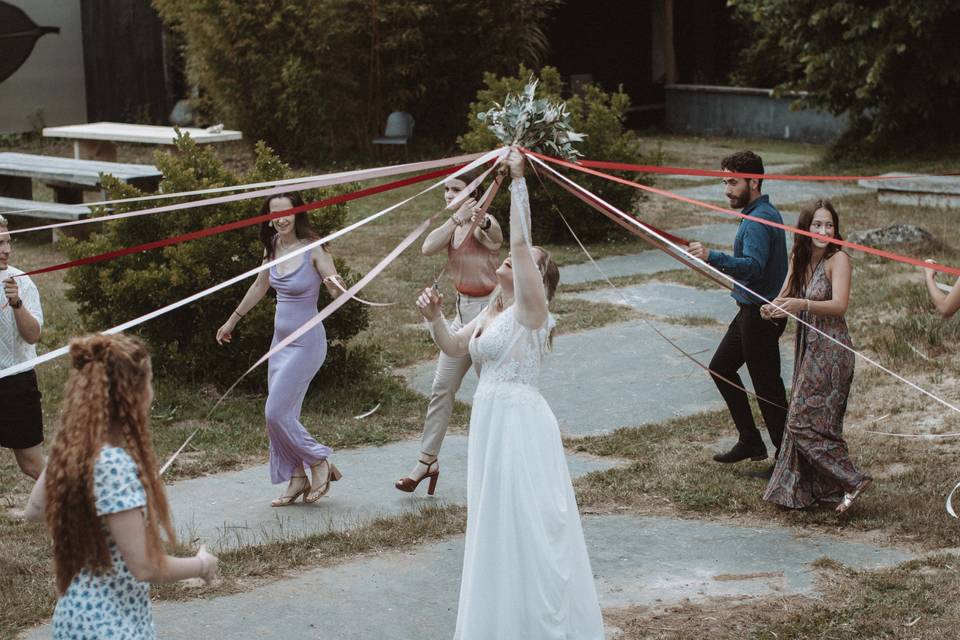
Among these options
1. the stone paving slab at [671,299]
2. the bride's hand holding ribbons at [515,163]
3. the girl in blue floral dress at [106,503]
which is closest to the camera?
the girl in blue floral dress at [106,503]

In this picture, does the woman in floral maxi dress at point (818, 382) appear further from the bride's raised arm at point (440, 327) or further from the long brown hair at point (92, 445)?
the long brown hair at point (92, 445)

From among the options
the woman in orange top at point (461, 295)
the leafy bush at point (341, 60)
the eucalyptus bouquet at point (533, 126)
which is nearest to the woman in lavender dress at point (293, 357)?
the woman in orange top at point (461, 295)

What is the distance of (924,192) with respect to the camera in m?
14.9

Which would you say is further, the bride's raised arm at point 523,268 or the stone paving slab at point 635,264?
the stone paving slab at point 635,264

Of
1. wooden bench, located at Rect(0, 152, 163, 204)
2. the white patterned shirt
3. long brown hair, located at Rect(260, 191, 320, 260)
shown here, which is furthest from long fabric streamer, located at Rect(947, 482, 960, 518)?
wooden bench, located at Rect(0, 152, 163, 204)

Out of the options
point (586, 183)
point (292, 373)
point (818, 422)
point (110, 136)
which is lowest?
point (818, 422)

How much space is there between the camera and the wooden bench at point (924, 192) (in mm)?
14509

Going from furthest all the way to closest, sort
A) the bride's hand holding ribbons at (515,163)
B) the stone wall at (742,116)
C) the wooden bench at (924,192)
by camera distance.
Result: the stone wall at (742,116)
the wooden bench at (924,192)
the bride's hand holding ribbons at (515,163)

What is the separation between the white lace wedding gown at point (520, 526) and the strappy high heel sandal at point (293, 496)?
209cm

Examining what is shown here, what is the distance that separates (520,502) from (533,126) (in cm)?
150

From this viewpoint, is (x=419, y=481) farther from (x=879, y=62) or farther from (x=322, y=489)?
(x=879, y=62)

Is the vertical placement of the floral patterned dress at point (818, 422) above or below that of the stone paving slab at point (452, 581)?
above

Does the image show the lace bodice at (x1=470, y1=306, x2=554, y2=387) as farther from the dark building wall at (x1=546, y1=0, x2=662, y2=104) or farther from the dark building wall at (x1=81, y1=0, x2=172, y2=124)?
the dark building wall at (x1=546, y1=0, x2=662, y2=104)

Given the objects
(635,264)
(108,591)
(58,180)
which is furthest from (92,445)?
(58,180)
